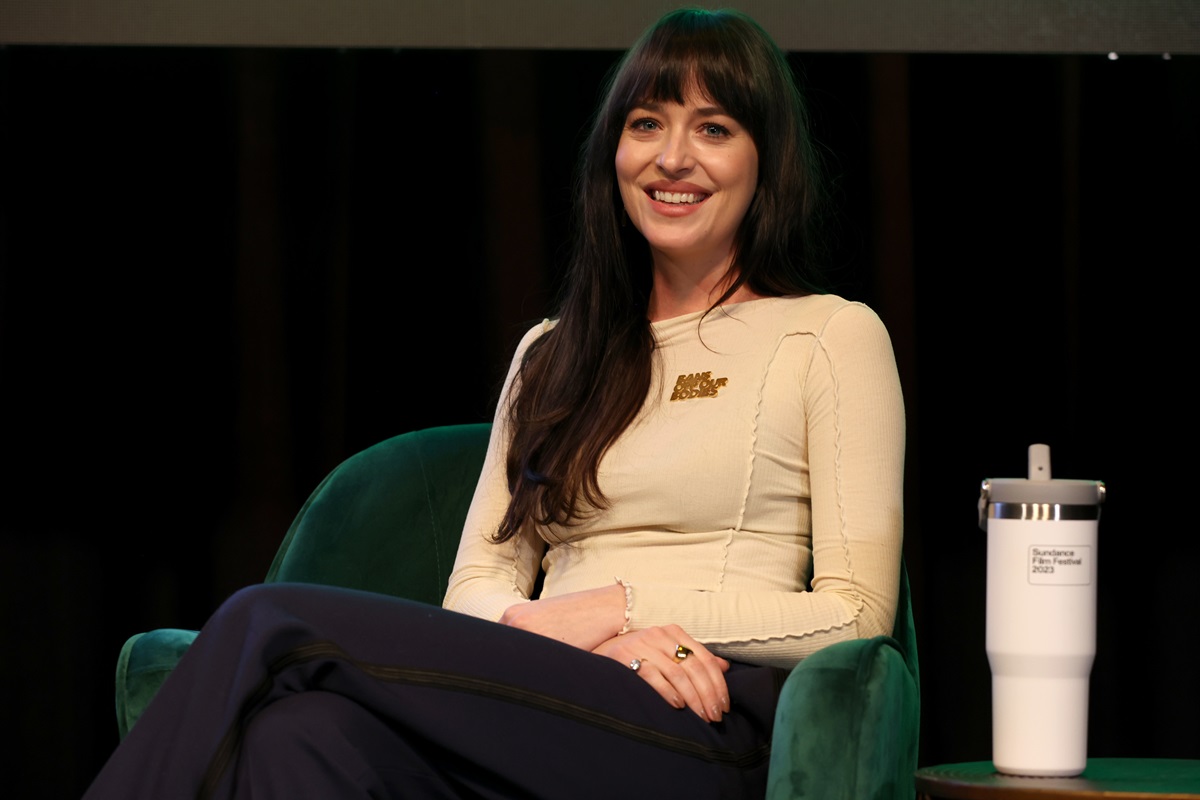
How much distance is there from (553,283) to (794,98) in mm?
854

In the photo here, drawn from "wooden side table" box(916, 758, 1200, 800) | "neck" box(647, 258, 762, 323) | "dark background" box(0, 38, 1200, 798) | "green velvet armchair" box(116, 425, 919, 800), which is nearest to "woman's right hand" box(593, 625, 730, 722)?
"green velvet armchair" box(116, 425, 919, 800)

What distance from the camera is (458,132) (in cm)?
261

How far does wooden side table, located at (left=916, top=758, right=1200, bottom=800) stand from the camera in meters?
1.11

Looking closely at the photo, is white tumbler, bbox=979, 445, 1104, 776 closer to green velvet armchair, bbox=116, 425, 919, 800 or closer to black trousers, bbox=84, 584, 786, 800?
green velvet armchair, bbox=116, 425, 919, 800

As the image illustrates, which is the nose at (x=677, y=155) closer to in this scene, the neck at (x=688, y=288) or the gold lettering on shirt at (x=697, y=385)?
the neck at (x=688, y=288)

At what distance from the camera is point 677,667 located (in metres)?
1.48

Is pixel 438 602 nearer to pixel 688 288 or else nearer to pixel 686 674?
pixel 688 288

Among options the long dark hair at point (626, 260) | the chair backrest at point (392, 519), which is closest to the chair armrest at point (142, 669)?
the chair backrest at point (392, 519)

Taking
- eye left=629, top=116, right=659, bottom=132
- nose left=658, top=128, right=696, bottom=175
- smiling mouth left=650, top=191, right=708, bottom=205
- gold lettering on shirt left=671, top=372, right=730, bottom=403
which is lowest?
gold lettering on shirt left=671, top=372, right=730, bottom=403

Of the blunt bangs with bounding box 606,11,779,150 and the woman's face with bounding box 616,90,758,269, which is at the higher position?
the blunt bangs with bounding box 606,11,779,150

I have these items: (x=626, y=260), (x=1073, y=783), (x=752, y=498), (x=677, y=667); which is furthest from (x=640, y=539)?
(x=1073, y=783)

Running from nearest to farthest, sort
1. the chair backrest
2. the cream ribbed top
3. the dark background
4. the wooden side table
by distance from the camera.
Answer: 1. the wooden side table
2. the cream ribbed top
3. the chair backrest
4. the dark background

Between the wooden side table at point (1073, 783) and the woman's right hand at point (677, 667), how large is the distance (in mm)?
245

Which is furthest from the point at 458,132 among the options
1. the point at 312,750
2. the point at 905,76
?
the point at 312,750
